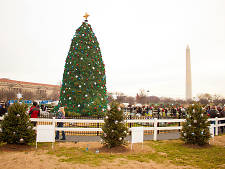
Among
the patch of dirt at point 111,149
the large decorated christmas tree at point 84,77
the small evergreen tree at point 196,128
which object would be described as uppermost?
the large decorated christmas tree at point 84,77

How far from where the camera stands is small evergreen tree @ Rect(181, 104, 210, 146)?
871 cm

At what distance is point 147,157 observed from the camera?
22.2 ft

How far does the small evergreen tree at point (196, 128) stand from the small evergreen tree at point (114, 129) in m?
3.29

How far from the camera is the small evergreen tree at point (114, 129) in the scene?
762cm

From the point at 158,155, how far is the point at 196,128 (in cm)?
292

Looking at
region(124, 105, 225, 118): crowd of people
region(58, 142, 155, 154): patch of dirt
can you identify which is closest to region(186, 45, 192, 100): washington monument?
region(124, 105, 225, 118): crowd of people

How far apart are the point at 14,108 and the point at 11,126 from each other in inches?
29.1

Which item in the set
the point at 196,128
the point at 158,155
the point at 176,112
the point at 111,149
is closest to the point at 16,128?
the point at 111,149

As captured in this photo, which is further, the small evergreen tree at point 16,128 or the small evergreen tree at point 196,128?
the small evergreen tree at point 196,128

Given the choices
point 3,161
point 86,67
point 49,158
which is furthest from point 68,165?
point 86,67

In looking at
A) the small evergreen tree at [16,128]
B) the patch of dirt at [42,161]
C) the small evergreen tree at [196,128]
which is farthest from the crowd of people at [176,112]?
the small evergreen tree at [16,128]

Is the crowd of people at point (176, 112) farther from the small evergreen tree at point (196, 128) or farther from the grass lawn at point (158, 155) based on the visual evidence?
the grass lawn at point (158, 155)

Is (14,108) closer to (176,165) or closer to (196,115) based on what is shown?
(176,165)

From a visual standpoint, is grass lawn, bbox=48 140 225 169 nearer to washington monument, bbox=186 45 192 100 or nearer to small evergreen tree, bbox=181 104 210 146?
small evergreen tree, bbox=181 104 210 146
